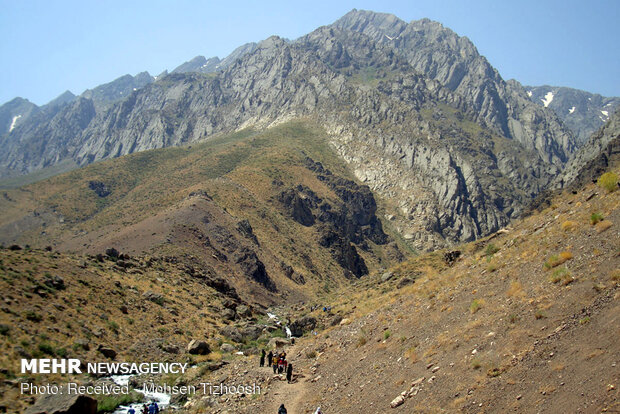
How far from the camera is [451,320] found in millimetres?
17641

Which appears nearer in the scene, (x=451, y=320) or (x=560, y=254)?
(x=560, y=254)

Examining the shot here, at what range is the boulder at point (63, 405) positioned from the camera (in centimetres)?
1723

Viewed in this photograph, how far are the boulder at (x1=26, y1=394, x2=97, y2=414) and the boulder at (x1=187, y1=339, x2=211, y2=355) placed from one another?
37.1ft

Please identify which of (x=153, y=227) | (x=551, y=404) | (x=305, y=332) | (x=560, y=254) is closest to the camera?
(x=551, y=404)

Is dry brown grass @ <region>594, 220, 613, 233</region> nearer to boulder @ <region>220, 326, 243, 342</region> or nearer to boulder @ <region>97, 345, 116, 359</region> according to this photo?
boulder @ <region>97, 345, 116, 359</region>

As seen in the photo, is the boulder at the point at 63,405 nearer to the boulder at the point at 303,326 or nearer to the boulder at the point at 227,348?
the boulder at the point at 227,348

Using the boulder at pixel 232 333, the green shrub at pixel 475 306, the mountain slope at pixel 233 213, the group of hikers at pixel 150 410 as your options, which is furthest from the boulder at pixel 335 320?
the mountain slope at pixel 233 213

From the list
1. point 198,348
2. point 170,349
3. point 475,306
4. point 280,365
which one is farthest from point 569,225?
point 170,349

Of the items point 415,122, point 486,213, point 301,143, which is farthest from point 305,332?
point 415,122

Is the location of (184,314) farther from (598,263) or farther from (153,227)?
(153,227)

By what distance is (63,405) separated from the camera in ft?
57.5

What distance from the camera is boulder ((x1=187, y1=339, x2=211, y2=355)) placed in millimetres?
30141

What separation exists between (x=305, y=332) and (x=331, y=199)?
102 meters

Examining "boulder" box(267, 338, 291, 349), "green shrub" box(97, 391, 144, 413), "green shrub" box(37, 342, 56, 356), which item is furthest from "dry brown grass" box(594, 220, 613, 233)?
"green shrub" box(37, 342, 56, 356)
